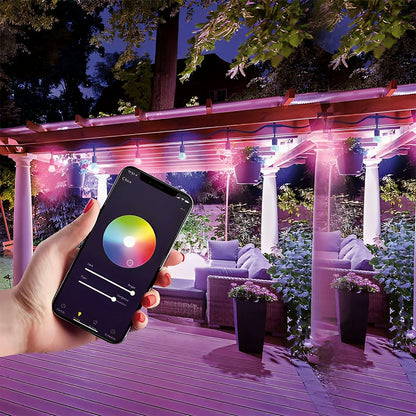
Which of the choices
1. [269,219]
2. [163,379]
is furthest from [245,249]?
[163,379]

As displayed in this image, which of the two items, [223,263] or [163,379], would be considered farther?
[223,263]

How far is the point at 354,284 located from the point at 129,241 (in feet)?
10.3

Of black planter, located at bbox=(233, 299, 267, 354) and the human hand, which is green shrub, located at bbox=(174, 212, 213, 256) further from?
the human hand

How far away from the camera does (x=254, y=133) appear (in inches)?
152

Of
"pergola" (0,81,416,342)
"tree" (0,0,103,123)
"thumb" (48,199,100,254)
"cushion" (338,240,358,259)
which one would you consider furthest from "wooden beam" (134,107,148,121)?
"tree" (0,0,103,123)

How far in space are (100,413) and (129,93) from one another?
24.0 ft

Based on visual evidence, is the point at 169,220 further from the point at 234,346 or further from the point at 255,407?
the point at 234,346

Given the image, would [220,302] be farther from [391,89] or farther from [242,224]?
[242,224]

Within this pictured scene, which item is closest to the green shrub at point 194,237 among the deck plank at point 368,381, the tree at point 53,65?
the deck plank at point 368,381

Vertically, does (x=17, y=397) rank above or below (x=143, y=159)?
below

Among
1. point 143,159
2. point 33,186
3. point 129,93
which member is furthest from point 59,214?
point 129,93

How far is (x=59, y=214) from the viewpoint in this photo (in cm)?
739

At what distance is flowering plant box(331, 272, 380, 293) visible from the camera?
3.62 m

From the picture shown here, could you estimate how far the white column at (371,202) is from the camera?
4754 millimetres
